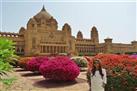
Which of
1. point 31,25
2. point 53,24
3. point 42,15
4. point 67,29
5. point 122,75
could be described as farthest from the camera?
point 42,15

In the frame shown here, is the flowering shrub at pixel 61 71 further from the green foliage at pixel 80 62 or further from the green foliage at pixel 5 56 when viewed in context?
the green foliage at pixel 80 62

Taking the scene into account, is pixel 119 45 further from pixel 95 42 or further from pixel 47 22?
pixel 47 22

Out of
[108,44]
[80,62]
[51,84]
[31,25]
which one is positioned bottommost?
[51,84]

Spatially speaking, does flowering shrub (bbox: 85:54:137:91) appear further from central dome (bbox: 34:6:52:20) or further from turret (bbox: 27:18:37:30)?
central dome (bbox: 34:6:52:20)

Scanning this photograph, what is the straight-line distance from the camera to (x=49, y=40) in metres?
61.4

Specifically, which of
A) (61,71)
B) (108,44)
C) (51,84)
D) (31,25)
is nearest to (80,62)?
(61,71)

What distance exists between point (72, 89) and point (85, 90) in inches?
33.4

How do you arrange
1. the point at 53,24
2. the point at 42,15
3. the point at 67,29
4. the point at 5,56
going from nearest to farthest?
the point at 5,56 < the point at 53,24 < the point at 67,29 < the point at 42,15

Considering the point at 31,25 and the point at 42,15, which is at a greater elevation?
the point at 42,15

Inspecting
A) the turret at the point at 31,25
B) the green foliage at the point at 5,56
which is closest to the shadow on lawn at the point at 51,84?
the green foliage at the point at 5,56

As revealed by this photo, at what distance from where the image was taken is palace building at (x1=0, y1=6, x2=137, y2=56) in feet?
191

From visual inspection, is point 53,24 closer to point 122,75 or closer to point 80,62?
point 80,62

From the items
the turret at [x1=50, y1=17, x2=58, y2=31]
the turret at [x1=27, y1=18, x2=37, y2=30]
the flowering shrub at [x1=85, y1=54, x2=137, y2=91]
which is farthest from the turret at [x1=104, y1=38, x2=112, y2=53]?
the flowering shrub at [x1=85, y1=54, x2=137, y2=91]

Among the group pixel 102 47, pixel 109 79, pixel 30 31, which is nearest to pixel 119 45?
pixel 102 47
